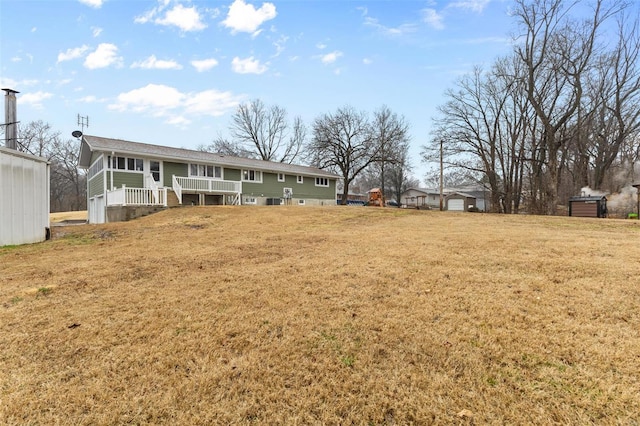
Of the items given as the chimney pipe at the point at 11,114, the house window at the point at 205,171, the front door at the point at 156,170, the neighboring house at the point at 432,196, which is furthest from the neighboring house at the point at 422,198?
the chimney pipe at the point at 11,114

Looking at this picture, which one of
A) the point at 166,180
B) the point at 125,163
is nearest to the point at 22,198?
the point at 125,163

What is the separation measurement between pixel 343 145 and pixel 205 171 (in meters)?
17.8

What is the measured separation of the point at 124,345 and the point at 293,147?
38905 mm

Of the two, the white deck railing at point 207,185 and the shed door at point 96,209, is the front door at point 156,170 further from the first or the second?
the shed door at point 96,209

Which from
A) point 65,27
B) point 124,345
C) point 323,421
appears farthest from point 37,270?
point 65,27

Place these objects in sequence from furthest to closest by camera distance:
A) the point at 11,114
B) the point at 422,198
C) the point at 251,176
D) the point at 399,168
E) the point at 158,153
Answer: the point at 422,198 < the point at 399,168 < the point at 251,176 < the point at 158,153 < the point at 11,114

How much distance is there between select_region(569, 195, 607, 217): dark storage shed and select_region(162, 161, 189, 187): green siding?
23.6 metres

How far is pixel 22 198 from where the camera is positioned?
7430 millimetres

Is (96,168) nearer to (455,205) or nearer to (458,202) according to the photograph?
(455,205)

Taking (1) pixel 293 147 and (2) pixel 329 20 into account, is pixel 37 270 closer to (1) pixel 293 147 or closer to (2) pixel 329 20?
(2) pixel 329 20

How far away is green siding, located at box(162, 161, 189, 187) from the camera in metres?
17.7

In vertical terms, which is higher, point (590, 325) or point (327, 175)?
point (327, 175)

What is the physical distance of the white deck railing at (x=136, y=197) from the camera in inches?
539

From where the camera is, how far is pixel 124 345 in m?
2.58
